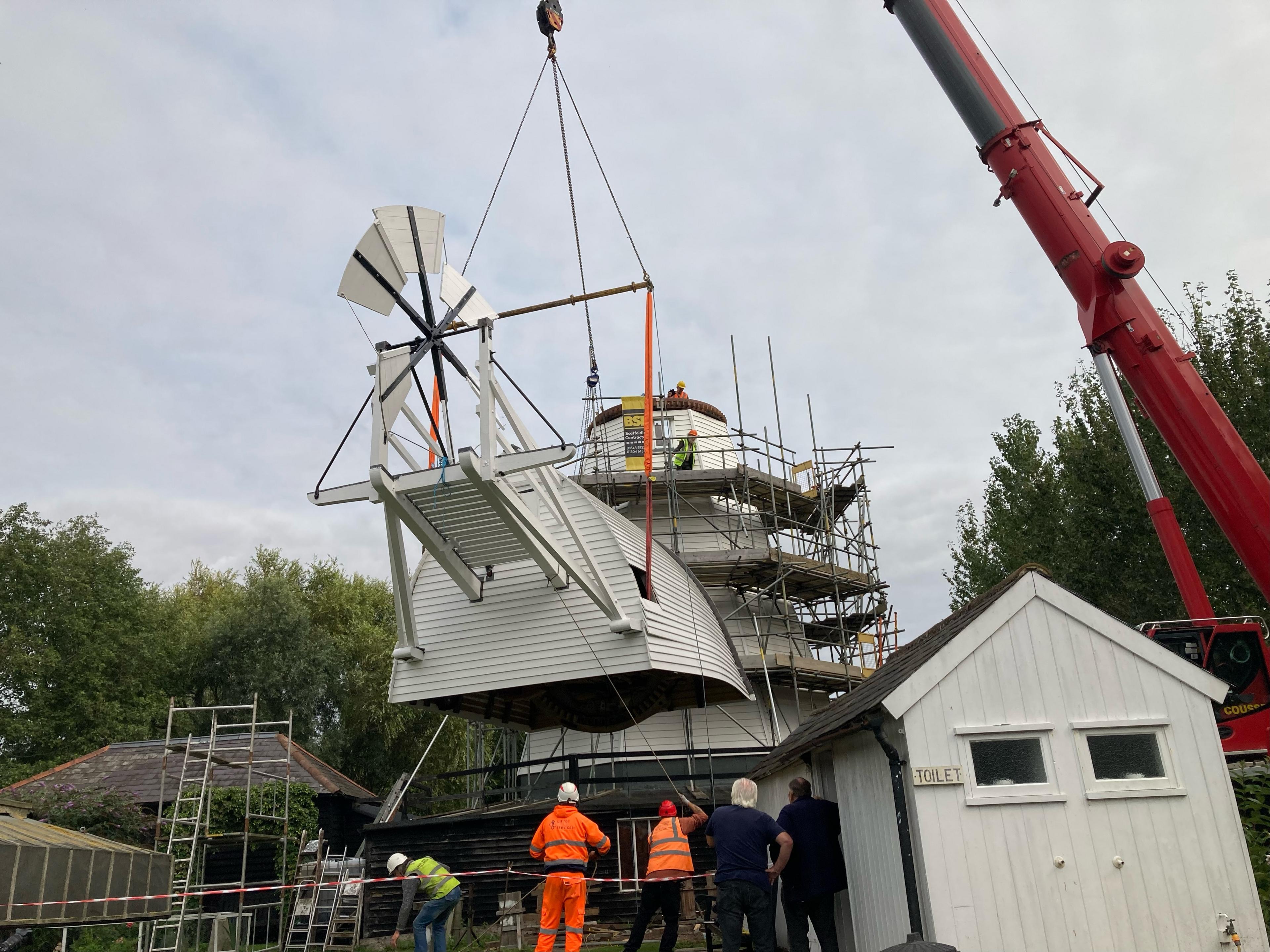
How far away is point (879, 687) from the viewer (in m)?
8.48

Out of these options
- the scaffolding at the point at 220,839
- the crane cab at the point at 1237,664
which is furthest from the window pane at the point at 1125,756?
the scaffolding at the point at 220,839

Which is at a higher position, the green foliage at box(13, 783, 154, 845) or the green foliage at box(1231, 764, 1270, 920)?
the green foliage at box(13, 783, 154, 845)

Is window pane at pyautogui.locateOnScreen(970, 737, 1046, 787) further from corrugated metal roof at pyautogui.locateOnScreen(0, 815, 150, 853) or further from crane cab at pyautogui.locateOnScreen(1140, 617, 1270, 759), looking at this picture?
corrugated metal roof at pyautogui.locateOnScreen(0, 815, 150, 853)

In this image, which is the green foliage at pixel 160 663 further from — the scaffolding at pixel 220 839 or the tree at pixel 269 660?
the scaffolding at pixel 220 839

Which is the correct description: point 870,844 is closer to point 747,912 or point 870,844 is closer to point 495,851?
point 747,912

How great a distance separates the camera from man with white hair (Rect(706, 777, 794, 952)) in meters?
7.59

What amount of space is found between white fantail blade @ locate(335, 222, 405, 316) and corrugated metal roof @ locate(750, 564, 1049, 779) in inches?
304

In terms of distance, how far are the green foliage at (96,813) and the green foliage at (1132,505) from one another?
61.5 ft

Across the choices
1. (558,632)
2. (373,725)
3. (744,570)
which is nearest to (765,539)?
(744,570)

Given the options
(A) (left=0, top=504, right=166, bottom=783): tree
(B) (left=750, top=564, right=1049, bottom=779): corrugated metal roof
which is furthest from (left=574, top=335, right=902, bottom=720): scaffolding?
(A) (left=0, top=504, right=166, bottom=783): tree

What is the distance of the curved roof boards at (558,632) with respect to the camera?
44.9 feet

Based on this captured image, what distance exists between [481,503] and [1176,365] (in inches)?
333

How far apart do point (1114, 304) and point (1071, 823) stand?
6655 millimetres

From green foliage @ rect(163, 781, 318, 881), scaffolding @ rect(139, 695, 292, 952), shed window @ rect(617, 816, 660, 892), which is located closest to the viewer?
scaffolding @ rect(139, 695, 292, 952)
